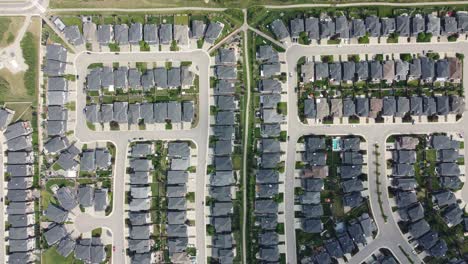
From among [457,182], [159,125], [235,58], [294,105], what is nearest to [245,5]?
[235,58]

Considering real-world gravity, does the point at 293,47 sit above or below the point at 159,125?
above

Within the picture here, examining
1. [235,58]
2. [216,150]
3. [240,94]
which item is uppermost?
[235,58]

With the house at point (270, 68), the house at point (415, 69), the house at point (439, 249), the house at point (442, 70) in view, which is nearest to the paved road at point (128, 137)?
the house at point (270, 68)

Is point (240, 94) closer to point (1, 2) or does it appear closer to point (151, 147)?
point (151, 147)

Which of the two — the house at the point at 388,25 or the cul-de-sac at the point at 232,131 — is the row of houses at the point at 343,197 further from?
the house at the point at 388,25
